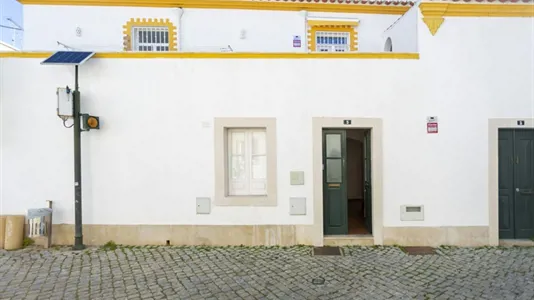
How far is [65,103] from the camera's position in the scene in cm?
535

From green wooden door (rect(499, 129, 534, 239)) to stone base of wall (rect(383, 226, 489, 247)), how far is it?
57 cm

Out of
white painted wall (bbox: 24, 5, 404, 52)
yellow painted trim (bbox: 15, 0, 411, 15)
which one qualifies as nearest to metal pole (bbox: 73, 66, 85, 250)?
white painted wall (bbox: 24, 5, 404, 52)

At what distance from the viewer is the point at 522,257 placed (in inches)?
203

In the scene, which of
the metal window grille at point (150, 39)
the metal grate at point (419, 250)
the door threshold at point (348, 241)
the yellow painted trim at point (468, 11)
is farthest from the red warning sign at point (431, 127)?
the metal window grille at point (150, 39)

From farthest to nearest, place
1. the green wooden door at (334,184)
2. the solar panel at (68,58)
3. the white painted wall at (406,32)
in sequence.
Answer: the green wooden door at (334,184)
the white painted wall at (406,32)
the solar panel at (68,58)

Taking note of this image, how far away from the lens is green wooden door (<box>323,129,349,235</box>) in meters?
5.96

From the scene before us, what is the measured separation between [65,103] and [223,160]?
3.09 metres

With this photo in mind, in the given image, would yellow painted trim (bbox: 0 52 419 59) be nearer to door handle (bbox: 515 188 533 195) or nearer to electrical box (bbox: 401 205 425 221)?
electrical box (bbox: 401 205 425 221)

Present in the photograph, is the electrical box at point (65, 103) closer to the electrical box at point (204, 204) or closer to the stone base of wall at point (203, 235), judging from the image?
the stone base of wall at point (203, 235)

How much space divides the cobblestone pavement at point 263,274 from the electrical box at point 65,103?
257 centimetres

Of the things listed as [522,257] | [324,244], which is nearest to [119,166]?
[324,244]

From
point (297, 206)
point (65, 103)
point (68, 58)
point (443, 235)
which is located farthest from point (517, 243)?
point (68, 58)

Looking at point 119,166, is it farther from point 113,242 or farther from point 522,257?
point 522,257

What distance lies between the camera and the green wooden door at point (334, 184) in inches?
235
